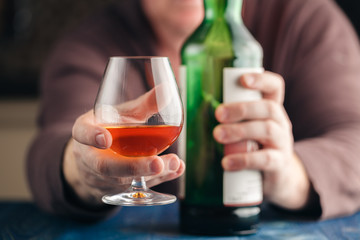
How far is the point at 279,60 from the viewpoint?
4.58 ft

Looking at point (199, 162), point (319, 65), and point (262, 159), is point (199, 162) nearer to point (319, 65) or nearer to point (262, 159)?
point (262, 159)

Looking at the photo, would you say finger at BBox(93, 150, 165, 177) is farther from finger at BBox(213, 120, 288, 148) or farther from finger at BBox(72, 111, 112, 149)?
finger at BBox(213, 120, 288, 148)

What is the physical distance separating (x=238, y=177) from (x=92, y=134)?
0.82 ft

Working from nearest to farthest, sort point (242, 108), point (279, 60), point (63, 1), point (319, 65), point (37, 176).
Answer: point (242, 108)
point (37, 176)
point (319, 65)
point (279, 60)
point (63, 1)

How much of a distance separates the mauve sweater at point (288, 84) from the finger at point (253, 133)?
0.16 metres

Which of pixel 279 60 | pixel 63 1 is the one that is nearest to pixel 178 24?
pixel 279 60

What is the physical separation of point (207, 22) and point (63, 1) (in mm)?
2330

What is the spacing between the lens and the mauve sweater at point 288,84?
38.2 inches

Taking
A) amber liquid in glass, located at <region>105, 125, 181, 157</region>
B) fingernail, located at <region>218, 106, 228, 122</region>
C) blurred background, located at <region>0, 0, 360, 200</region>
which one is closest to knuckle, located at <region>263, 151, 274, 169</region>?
fingernail, located at <region>218, 106, 228, 122</region>

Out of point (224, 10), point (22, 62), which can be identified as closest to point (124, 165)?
point (224, 10)

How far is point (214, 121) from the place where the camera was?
79 cm

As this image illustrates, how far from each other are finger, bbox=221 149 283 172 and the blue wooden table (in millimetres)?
108

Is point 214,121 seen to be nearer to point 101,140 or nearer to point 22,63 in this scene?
point 101,140

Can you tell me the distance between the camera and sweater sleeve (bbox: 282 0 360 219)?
3.21 feet
